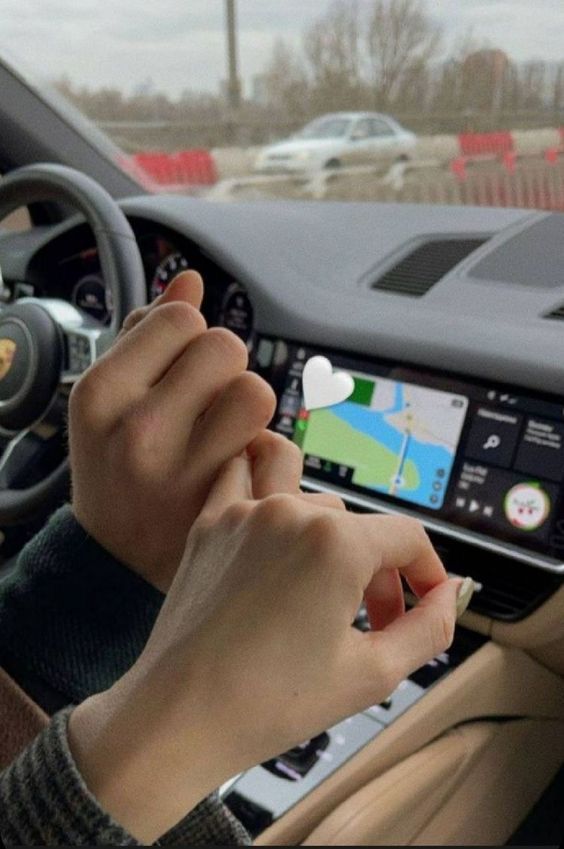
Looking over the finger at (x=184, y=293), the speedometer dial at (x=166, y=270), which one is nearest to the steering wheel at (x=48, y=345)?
the speedometer dial at (x=166, y=270)

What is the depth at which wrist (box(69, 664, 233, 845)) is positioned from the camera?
0.47m

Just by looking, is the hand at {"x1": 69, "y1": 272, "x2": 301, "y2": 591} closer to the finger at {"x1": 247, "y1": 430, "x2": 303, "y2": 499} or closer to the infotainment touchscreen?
the finger at {"x1": 247, "y1": 430, "x2": 303, "y2": 499}

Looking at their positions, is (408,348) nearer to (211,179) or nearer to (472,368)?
(472,368)

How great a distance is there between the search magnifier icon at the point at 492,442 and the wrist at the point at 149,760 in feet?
2.86

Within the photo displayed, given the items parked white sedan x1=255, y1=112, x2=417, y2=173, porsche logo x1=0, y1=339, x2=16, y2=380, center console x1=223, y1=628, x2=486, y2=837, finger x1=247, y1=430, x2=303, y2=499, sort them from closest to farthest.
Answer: finger x1=247, y1=430, x2=303, y2=499 → center console x1=223, y1=628, x2=486, y2=837 → porsche logo x1=0, y1=339, x2=16, y2=380 → parked white sedan x1=255, y1=112, x2=417, y2=173

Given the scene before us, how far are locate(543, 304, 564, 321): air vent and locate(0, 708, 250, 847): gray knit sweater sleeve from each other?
0.91 metres

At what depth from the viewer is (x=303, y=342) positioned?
155 cm

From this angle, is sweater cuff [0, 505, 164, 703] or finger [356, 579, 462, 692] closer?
finger [356, 579, 462, 692]

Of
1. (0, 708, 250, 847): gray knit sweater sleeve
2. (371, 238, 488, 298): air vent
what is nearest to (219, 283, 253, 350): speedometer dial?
(371, 238, 488, 298): air vent

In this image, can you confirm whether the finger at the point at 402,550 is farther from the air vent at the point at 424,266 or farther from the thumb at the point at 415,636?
the air vent at the point at 424,266

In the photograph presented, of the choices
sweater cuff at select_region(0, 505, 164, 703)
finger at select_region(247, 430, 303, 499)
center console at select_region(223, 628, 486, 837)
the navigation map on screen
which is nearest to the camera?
finger at select_region(247, 430, 303, 499)

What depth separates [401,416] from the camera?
1.41 m

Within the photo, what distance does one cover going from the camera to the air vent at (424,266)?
1.54 m

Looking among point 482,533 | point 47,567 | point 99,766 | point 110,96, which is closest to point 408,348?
point 482,533
